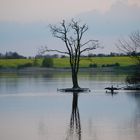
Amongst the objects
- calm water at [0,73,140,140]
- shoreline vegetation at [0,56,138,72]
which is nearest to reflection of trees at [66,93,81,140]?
calm water at [0,73,140,140]

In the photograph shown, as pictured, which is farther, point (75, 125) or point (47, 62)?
point (47, 62)

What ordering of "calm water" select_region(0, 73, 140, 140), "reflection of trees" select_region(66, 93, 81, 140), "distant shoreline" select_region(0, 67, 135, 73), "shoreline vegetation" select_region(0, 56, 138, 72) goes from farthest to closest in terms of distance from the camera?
"shoreline vegetation" select_region(0, 56, 138, 72), "distant shoreline" select_region(0, 67, 135, 73), "calm water" select_region(0, 73, 140, 140), "reflection of trees" select_region(66, 93, 81, 140)

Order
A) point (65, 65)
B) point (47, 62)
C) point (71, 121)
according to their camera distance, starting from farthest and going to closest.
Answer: point (65, 65) → point (47, 62) → point (71, 121)

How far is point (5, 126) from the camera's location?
2631cm

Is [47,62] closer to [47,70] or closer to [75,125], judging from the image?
[47,70]

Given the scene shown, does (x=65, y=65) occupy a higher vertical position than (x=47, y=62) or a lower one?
lower

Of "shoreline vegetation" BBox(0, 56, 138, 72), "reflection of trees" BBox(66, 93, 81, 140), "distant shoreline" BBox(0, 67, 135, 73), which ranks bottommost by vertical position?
"reflection of trees" BBox(66, 93, 81, 140)

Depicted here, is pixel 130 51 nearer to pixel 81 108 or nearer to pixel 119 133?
pixel 81 108

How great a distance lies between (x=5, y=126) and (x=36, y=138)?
14.2 feet

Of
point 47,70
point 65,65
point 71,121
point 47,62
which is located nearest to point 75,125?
point 71,121

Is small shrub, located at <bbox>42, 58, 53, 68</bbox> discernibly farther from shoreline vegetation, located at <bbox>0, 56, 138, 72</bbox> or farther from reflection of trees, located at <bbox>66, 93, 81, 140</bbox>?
reflection of trees, located at <bbox>66, 93, 81, 140</bbox>

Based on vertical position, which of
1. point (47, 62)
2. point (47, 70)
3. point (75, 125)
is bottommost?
point (75, 125)

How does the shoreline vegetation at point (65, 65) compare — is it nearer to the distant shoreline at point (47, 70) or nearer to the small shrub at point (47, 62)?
the distant shoreline at point (47, 70)

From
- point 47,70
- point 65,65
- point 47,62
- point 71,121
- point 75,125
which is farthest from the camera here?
point 65,65
